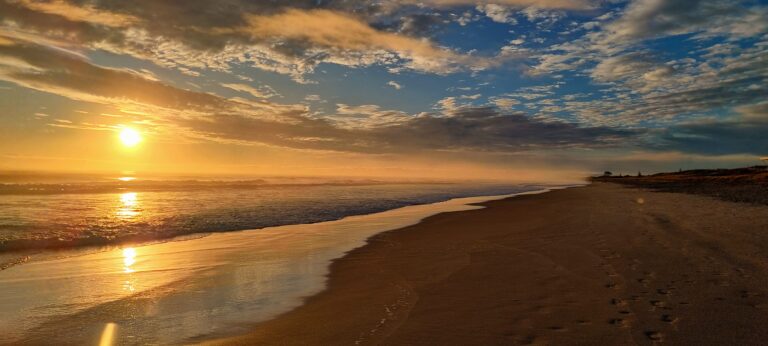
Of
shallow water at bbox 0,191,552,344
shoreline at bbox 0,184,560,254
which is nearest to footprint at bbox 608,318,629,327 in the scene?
shallow water at bbox 0,191,552,344

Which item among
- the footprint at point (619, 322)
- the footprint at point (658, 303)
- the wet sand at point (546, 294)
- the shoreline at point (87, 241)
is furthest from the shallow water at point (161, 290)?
the footprint at point (658, 303)

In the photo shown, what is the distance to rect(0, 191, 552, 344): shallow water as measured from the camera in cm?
→ 619

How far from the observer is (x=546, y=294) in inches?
293

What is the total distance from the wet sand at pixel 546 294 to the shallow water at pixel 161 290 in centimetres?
76

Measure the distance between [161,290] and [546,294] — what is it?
730 centimetres

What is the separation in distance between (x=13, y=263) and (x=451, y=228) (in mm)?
14576

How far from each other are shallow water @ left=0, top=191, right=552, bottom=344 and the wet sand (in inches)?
30.0

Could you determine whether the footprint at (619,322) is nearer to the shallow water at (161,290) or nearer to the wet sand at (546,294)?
the wet sand at (546,294)

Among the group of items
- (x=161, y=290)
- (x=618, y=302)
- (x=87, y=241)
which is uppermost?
(x=87, y=241)

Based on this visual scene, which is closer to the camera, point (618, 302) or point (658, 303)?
point (658, 303)

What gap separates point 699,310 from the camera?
20.3 feet

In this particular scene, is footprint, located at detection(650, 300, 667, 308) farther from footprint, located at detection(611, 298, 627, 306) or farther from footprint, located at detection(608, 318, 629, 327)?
footprint, located at detection(608, 318, 629, 327)

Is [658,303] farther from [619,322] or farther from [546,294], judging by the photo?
[546,294]

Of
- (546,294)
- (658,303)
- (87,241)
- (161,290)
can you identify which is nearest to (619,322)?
(658,303)
